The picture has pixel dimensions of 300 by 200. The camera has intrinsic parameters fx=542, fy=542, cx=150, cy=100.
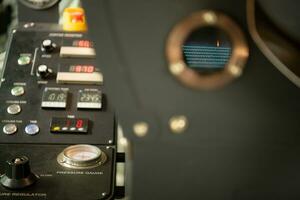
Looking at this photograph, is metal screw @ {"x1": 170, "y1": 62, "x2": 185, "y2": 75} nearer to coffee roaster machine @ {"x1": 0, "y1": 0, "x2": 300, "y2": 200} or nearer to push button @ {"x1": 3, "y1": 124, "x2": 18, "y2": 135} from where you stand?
coffee roaster machine @ {"x1": 0, "y1": 0, "x2": 300, "y2": 200}

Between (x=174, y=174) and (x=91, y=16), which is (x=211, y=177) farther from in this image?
(x=91, y=16)

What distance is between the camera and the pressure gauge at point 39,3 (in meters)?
1.17

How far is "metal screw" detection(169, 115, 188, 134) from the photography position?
596 mm

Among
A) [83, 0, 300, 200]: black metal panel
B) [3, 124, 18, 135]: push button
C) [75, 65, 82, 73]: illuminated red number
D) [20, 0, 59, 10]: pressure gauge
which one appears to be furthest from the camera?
[20, 0, 59, 10]: pressure gauge

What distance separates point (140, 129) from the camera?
1.94ft

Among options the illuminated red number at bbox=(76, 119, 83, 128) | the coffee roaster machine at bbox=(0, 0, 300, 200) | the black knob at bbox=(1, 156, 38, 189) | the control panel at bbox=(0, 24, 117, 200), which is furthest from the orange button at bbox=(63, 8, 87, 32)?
the coffee roaster machine at bbox=(0, 0, 300, 200)

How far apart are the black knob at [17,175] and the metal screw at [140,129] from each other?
0.29 meters

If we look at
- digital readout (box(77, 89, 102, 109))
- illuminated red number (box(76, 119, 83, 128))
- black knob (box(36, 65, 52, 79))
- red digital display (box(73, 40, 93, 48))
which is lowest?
illuminated red number (box(76, 119, 83, 128))

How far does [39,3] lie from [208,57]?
68 cm

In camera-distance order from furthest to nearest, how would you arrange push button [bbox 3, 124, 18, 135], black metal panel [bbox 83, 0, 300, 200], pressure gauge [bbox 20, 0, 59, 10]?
pressure gauge [bbox 20, 0, 59, 10]
push button [bbox 3, 124, 18, 135]
black metal panel [bbox 83, 0, 300, 200]

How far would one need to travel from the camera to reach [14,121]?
0.98 metres

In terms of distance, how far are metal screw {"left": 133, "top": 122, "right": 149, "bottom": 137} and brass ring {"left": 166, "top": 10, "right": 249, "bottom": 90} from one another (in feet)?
0.21

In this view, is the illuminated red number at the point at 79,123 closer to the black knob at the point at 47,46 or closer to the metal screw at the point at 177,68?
the black knob at the point at 47,46

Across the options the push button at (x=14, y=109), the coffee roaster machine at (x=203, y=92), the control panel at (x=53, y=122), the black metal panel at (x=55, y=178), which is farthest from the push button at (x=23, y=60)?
the coffee roaster machine at (x=203, y=92)
